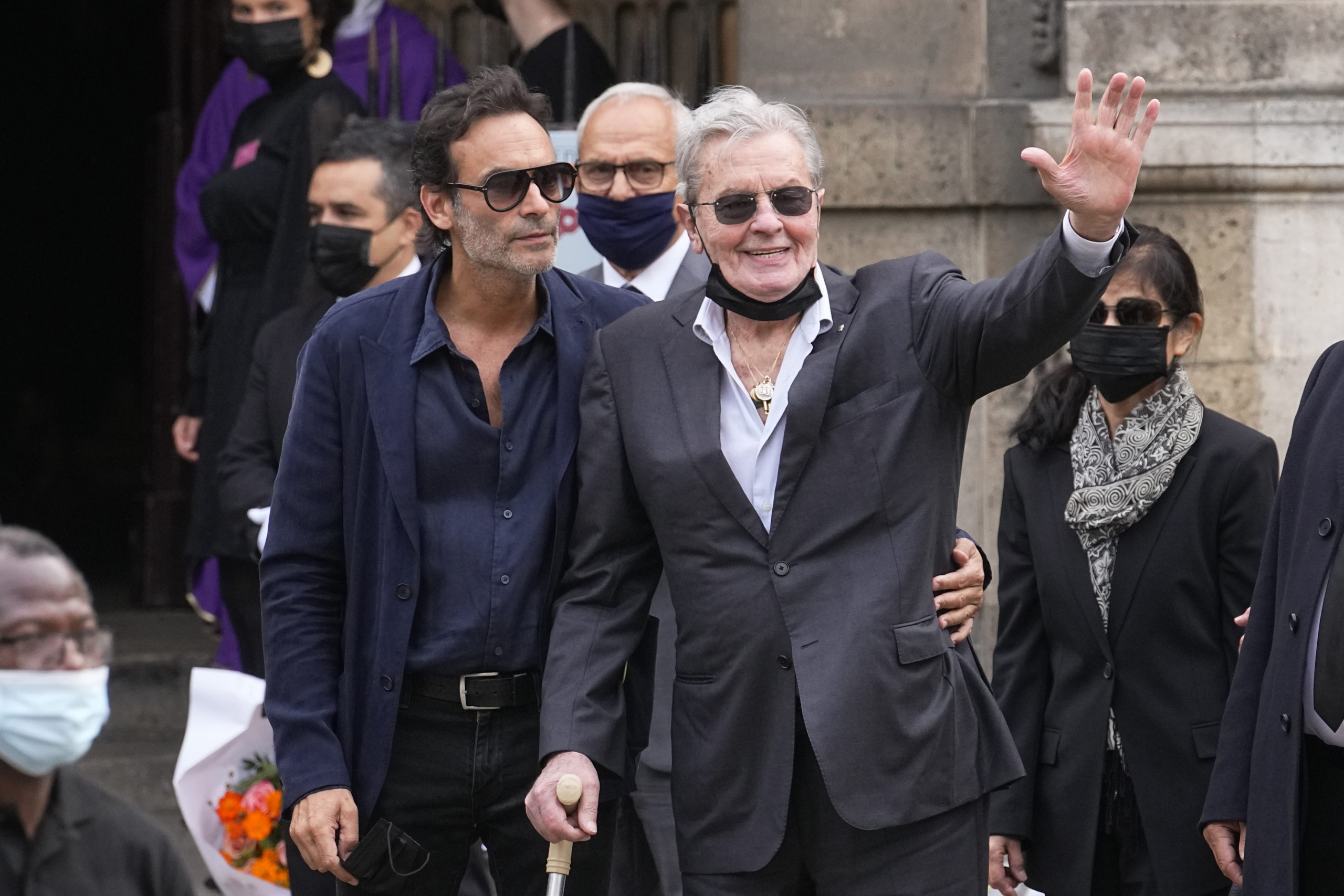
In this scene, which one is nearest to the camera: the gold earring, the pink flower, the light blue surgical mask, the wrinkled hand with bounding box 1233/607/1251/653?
the light blue surgical mask

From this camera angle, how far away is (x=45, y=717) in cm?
256

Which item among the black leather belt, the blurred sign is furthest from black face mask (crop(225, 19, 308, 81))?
the black leather belt

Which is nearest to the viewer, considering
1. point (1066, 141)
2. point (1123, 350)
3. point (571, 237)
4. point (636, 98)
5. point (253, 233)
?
point (1123, 350)

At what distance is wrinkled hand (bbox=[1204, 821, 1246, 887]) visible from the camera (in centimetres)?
363

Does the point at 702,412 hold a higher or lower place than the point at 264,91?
lower

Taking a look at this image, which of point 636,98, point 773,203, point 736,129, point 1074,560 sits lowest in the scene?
point 1074,560

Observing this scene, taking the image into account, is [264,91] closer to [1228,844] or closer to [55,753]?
[1228,844]

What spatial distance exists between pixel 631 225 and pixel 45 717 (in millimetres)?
2612

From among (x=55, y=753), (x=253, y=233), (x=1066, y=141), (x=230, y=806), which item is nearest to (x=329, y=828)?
(x=55, y=753)

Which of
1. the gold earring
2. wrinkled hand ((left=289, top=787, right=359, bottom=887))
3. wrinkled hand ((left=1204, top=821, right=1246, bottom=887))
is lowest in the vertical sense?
wrinkled hand ((left=1204, top=821, right=1246, bottom=887))

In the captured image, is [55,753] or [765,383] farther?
[765,383]

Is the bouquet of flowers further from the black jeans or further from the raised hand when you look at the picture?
the raised hand

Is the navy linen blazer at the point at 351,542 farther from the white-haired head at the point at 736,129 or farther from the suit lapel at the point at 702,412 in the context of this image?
the white-haired head at the point at 736,129

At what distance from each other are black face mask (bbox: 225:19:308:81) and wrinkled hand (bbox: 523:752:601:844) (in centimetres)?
327
